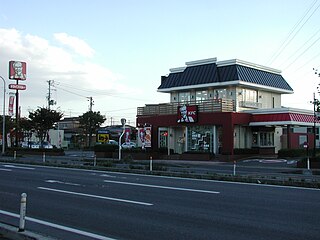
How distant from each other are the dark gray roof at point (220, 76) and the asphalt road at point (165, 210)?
24723 millimetres

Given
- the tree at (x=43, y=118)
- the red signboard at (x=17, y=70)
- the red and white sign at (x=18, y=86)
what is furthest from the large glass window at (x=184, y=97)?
the tree at (x=43, y=118)

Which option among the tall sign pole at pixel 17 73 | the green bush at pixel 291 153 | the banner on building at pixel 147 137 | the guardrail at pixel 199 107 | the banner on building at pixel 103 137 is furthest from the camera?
the tall sign pole at pixel 17 73

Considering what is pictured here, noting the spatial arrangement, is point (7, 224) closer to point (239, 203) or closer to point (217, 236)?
point (217, 236)

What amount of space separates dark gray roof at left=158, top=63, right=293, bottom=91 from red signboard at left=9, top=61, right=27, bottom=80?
58.0ft

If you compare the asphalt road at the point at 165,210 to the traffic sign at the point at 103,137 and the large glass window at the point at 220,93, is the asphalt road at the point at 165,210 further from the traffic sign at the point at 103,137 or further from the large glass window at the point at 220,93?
the large glass window at the point at 220,93

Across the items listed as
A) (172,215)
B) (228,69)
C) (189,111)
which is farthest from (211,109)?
(172,215)

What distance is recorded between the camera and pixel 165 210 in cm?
1014

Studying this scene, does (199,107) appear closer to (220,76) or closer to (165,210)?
(220,76)

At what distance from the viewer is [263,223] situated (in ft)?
28.1

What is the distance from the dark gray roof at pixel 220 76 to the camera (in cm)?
3914

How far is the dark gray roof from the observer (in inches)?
1541

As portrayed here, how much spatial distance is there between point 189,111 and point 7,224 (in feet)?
103

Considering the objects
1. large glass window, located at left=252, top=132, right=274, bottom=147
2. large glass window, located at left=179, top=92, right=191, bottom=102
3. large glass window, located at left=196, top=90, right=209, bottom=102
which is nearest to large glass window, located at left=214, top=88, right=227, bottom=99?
large glass window, located at left=196, top=90, right=209, bottom=102

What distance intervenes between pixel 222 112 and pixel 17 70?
26.8m
